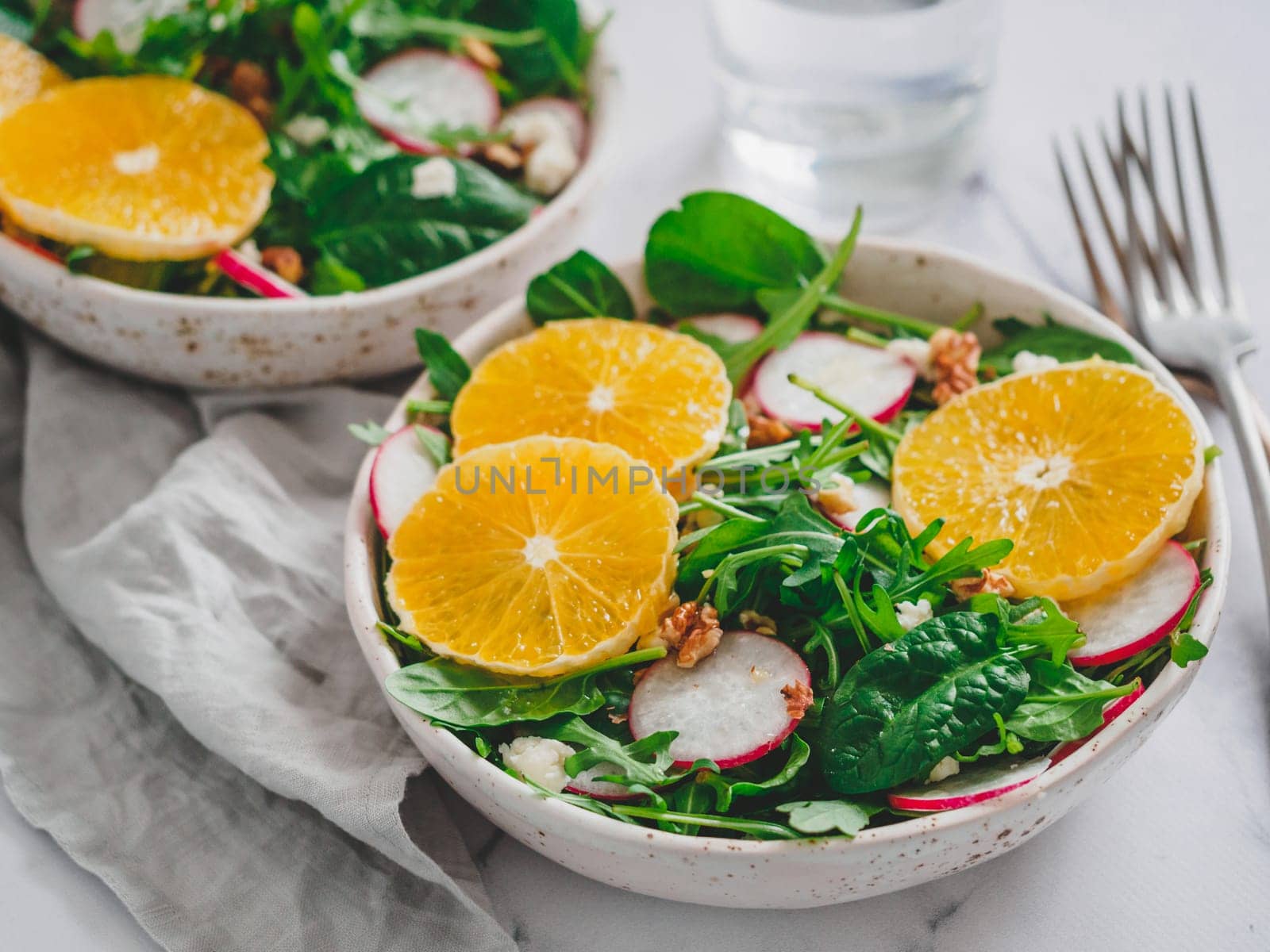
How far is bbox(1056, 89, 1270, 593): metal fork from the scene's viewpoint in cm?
221

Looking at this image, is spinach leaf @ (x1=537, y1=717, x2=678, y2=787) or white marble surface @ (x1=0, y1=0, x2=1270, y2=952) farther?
white marble surface @ (x1=0, y1=0, x2=1270, y2=952)

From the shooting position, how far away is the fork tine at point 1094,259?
8.07 feet

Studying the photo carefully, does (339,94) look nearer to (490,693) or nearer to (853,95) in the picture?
(853,95)

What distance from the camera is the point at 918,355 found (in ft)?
6.63

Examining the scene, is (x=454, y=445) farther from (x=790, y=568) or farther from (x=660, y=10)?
(x=660, y=10)

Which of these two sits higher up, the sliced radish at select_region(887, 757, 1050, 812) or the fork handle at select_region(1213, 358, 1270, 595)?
the fork handle at select_region(1213, 358, 1270, 595)

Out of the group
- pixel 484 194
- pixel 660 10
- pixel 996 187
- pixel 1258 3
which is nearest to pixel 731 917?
pixel 484 194

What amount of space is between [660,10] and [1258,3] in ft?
5.03

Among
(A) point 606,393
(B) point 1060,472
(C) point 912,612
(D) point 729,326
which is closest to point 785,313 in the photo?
(D) point 729,326

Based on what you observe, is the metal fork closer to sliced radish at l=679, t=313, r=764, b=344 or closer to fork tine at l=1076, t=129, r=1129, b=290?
fork tine at l=1076, t=129, r=1129, b=290

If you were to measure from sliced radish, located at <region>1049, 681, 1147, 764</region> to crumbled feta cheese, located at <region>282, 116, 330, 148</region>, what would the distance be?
5.84 ft

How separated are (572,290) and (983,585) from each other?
0.86 metres

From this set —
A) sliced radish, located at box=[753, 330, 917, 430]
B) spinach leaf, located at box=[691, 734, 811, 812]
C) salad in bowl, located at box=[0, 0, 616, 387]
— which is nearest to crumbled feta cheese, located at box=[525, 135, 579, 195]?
salad in bowl, located at box=[0, 0, 616, 387]

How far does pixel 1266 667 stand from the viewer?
196 centimetres
